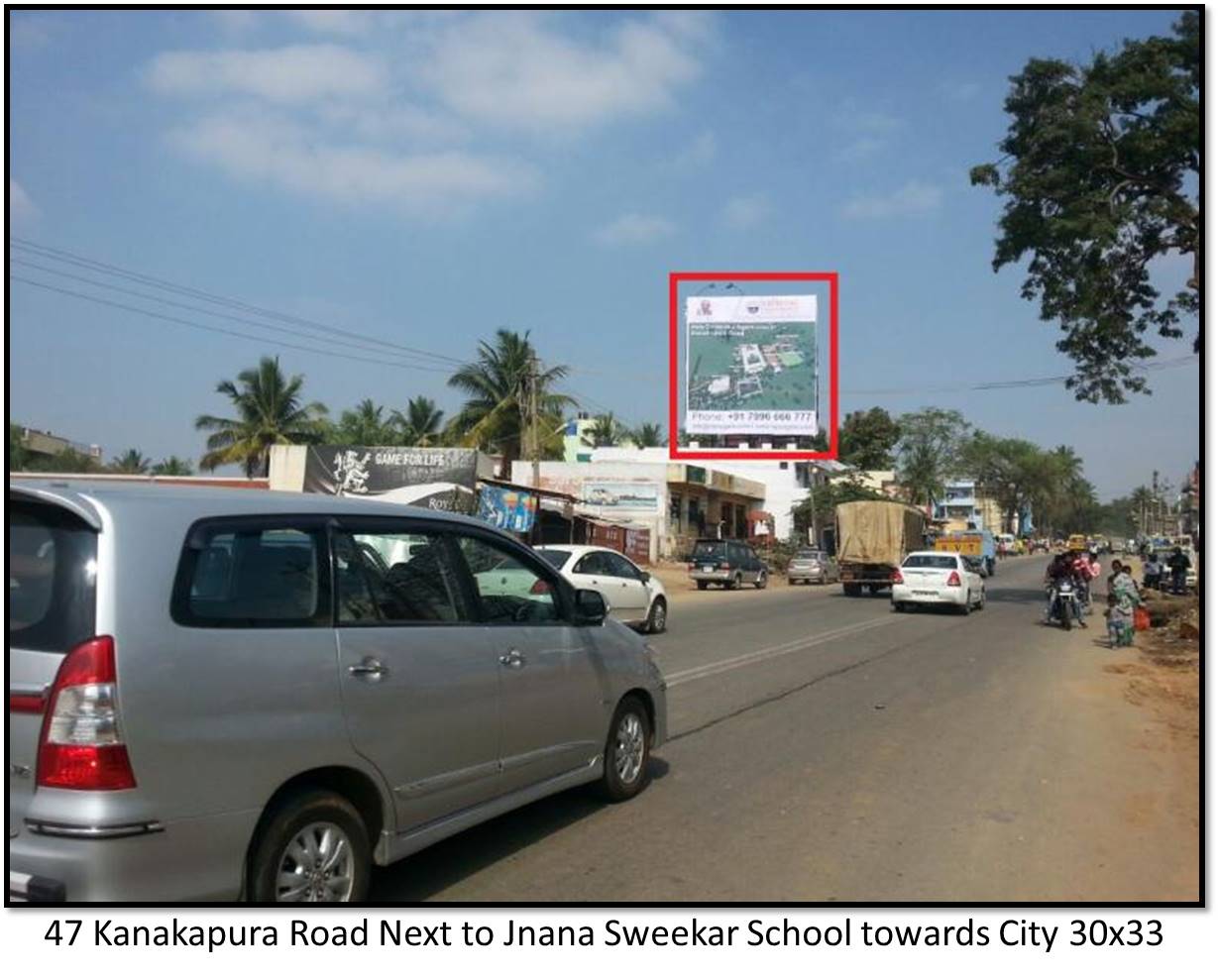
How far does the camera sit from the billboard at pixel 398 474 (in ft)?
111

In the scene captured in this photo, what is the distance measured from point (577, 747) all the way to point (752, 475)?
64000mm

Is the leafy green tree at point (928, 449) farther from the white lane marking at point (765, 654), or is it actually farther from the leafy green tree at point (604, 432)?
the white lane marking at point (765, 654)

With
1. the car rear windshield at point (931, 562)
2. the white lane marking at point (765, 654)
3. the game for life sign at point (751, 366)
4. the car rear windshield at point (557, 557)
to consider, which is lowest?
the white lane marking at point (765, 654)

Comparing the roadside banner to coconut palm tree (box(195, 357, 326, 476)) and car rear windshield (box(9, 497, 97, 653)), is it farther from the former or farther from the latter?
car rear windshield (box(9, 497, 97, 653))

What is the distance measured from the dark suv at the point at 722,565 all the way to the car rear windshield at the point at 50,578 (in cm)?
3426

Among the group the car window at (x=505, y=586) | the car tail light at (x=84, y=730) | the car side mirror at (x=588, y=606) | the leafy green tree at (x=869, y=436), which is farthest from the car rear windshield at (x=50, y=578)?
the leafy green tree at (x=869, y=436)

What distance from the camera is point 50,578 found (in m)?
3.79

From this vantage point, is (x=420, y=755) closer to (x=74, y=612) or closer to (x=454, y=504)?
(x=74, y=612)

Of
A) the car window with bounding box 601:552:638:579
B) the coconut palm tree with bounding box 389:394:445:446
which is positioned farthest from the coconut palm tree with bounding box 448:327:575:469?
the car window with bounding box 601:552:638:579

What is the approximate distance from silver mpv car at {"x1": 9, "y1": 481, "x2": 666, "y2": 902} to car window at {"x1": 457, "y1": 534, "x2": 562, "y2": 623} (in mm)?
34

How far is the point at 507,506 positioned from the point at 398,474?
4.34 metres

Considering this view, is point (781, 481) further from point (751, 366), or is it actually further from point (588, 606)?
point (588, 606)

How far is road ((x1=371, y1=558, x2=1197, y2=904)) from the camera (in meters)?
5.10

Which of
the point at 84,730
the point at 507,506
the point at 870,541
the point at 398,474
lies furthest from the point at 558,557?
the point at 398,474
